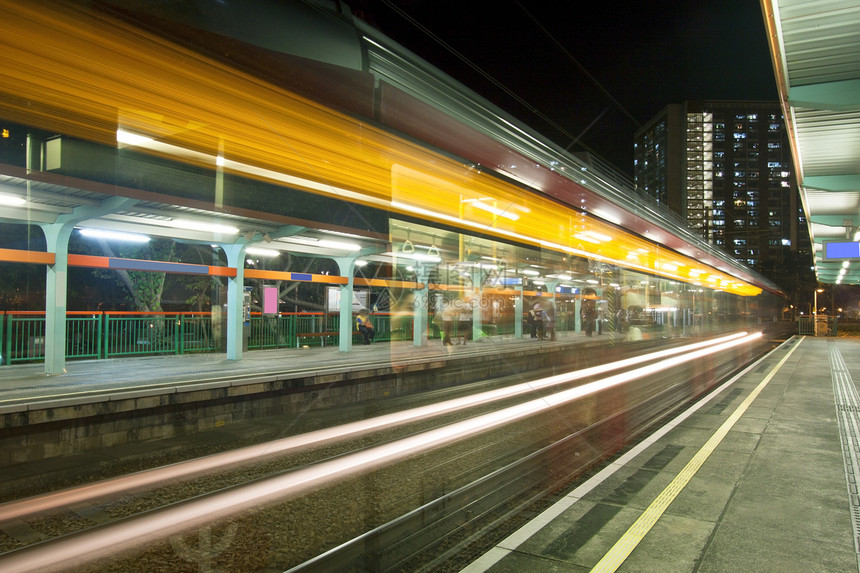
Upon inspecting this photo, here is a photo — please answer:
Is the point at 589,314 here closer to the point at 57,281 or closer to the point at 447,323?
the point at 447,323

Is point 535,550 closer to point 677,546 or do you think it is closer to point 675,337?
point 677,546

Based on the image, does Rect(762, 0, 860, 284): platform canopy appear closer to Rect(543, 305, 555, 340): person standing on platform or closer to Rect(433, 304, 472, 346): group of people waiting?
Rect(433, 304, 472, 346): group of people waiting

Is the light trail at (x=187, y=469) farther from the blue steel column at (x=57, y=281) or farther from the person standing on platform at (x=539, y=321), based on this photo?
the person standing on platform at (x=539, y=321)

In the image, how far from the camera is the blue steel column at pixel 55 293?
8211mm

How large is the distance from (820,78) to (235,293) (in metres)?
10.3

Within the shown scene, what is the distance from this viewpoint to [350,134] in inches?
180

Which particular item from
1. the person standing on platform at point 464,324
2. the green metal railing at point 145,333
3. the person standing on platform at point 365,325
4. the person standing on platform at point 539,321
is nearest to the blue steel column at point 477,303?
the person standing on platform at point 464,324

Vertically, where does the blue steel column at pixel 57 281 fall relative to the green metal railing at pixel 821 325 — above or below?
above

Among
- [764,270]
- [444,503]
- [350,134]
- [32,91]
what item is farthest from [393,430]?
[764,270]

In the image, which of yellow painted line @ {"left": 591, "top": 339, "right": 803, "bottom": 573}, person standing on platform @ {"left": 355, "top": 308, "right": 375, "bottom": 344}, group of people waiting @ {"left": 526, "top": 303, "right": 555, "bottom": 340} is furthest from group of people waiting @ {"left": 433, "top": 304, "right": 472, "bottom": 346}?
group of people waiting @ {"left": 526, "top": 303, "right": 555, "bottom": 340}

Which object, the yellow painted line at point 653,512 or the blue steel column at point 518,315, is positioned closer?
the yellow painted line at point 653,512

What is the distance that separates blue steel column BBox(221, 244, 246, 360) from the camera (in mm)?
10500

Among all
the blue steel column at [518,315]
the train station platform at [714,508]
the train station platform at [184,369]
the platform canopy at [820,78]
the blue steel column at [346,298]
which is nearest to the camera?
the train station platform at [714,508]

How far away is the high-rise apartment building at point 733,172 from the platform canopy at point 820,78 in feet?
346
